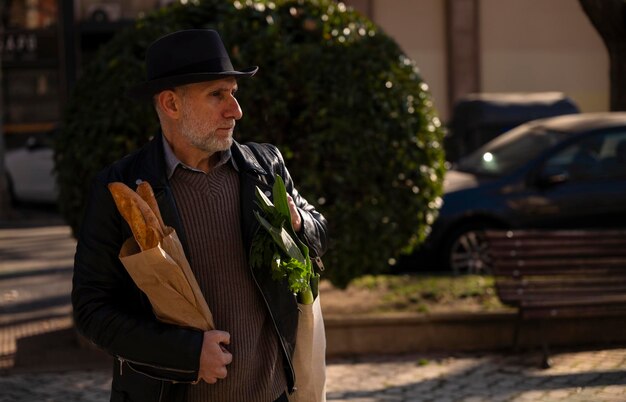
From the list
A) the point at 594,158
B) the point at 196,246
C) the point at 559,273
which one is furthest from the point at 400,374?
the point at 594,158

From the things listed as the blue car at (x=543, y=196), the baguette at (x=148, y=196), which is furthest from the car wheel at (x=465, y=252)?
the baguette at (x=148, y=196)

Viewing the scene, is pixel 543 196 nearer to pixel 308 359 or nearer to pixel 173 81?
pixel 308 359

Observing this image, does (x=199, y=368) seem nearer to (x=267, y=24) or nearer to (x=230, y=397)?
(x=230, y=397)

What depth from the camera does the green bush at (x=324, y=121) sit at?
8.36m

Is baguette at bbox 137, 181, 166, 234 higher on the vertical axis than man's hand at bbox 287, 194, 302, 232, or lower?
higher

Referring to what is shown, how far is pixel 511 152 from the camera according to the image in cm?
1234

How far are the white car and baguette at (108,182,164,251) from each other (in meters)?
16.8

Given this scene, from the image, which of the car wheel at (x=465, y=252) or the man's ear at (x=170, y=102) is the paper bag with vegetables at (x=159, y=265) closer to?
the man's ear at (x=170, y=102)

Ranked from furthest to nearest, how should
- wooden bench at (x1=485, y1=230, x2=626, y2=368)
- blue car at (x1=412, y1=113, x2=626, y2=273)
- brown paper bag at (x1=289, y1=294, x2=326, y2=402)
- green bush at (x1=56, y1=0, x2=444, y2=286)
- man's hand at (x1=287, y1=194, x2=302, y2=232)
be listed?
1. blue car at (x1=412, y1=113, x2=626, y2=273)
2. green bush at (x1=56, y1=0, x2=444, y2=286)
3. wooden bench at (x1=485, y1=230, x2=626, y2=368)
4. brown paper bag at (x1=289, y1=294, x2=326, y2=402)
5. man's hand at (x1=287, y1=194, x2=302, y2=232)

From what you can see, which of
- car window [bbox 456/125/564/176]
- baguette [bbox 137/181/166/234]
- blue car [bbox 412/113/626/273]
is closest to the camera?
baguette [bbox 137/181/166/234]

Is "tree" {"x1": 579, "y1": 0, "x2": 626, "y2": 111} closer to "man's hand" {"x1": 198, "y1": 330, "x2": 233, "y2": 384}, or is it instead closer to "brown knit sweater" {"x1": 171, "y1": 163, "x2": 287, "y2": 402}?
"brown knit sweater" {"x1": 171, "y1": 163, "x2": 287, "y2": 402}

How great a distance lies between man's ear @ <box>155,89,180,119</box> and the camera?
3658 mm

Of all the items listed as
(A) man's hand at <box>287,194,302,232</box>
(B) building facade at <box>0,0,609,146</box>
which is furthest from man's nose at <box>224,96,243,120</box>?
(B) building facade at <box>0,0,609,146</box>

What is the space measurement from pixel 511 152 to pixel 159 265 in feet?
30.7
